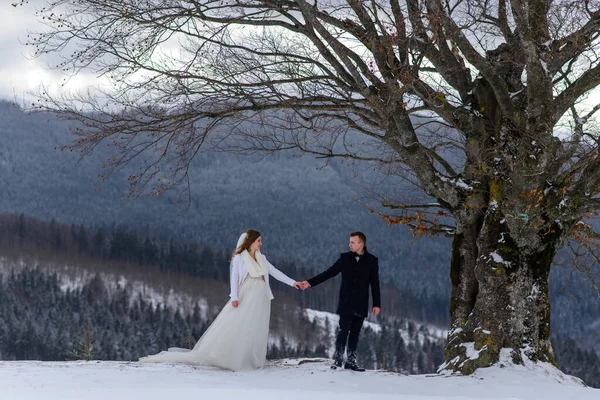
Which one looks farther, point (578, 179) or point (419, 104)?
point (419, 104)

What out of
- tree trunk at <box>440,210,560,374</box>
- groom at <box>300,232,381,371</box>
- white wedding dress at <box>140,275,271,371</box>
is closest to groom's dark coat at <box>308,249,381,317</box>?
groom at <box>300,232,381,371</box>

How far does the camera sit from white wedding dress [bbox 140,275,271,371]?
444 inches

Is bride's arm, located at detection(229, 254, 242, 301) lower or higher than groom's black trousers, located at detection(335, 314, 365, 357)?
higher

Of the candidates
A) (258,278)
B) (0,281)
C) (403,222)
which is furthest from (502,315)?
(0,281)

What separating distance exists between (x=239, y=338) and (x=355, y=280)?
2022 millimetres

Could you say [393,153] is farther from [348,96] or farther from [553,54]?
[553,54]

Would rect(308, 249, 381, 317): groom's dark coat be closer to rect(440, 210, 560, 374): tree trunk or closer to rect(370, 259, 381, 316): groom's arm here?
rect(370, 259, 381, 316): groom's arm

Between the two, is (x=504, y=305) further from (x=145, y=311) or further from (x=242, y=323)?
(x=145, y=311)

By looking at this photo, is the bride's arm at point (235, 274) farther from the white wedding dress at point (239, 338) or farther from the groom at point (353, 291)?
the groom at point (353, 291)

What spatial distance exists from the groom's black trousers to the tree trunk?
179 cm

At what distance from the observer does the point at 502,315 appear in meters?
11.5

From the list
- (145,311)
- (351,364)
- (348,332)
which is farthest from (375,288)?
(145,311)

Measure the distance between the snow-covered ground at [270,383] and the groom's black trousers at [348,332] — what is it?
1.27 ft

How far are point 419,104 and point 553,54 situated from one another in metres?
3.64
